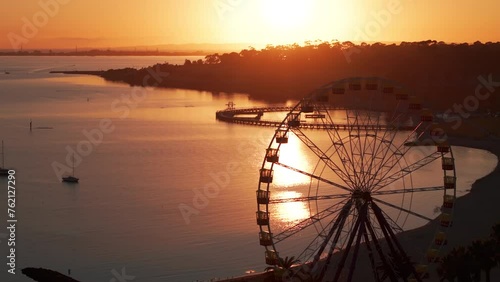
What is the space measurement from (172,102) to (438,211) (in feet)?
225

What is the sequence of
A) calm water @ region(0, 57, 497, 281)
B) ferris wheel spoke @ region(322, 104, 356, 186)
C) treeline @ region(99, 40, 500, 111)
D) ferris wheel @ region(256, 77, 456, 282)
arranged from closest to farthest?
1. ferris wheel @ region(256, 77, 456, 282)
2. ferris wheel spoke @ region(322, 104, 356, 186)
3. calm water @ region(0, 57, 497, 281)
4. treeline @ region(99, 40, 500, 111)

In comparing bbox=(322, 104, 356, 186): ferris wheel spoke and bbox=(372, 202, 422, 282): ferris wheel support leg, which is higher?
bbox=(322, 104, 356, 186): ferris wheel spoke

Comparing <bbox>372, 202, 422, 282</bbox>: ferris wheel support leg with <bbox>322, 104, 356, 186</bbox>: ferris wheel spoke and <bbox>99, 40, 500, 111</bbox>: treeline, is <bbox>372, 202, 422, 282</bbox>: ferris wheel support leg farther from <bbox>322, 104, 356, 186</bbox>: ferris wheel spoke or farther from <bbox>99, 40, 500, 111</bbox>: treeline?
<bbox>99, 40, 500, 111</bbox>: treeline

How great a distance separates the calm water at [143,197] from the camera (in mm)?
25531

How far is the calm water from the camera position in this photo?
2553 cm

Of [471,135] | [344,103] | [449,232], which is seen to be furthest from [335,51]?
[449,232]

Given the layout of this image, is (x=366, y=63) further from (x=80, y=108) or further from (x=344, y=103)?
(x=80, y=108)

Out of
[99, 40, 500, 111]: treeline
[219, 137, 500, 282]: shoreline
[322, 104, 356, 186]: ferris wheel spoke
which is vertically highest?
[99, 40, 500, 111]: treeline

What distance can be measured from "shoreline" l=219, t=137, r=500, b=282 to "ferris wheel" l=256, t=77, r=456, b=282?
444 millimetres

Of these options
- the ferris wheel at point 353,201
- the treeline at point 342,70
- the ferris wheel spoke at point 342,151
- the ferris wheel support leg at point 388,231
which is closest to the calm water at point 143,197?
the ferris wheel at point 353,201

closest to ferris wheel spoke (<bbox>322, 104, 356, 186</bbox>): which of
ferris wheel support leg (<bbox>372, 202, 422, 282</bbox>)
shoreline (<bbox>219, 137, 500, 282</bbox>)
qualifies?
ferris wheel support leg (<bbox>372, 202, 422, 282</bbox>)

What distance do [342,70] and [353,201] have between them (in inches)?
4661

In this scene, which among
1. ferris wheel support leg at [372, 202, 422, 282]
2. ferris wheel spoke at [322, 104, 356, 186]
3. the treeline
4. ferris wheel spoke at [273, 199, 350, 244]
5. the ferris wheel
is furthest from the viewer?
the treeline

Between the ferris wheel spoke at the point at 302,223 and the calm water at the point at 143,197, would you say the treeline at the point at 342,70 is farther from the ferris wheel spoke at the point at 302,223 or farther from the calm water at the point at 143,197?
the ferris wheel spoke at the point at 302,223
